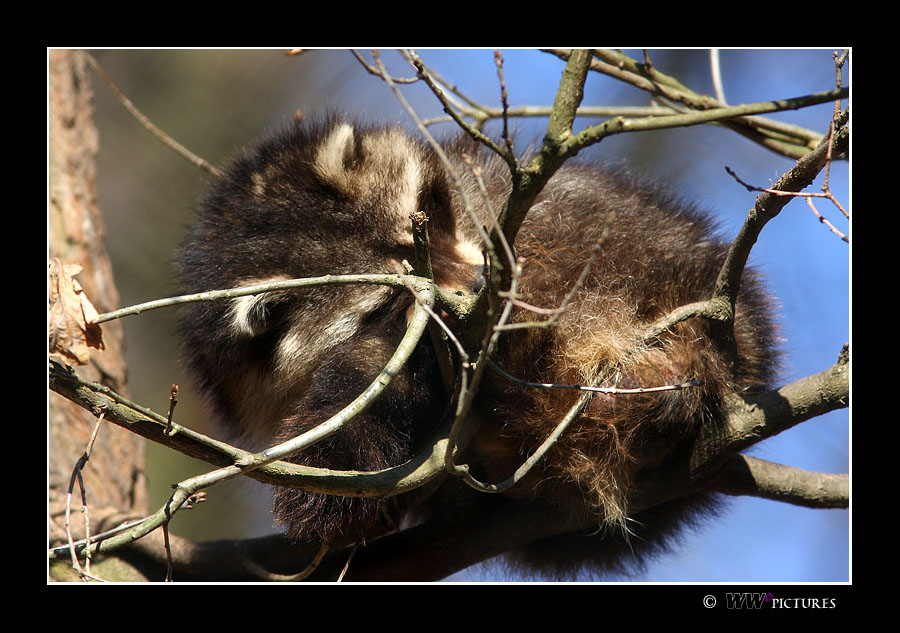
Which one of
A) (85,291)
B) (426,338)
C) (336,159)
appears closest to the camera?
(426,338)

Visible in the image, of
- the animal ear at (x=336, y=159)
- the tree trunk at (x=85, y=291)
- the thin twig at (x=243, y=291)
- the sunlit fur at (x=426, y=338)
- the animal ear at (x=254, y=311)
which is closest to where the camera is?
the thin twig at (x=243, y=291)

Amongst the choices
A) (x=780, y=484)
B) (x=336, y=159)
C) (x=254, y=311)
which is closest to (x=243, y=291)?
(x=254, y=311)

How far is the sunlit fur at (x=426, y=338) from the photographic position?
2.24m

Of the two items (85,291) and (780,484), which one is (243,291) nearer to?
(780,484)

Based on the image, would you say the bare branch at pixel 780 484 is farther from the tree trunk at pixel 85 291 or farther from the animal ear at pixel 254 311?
the tree trunk at pixel 85 291

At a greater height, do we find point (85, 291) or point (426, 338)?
point (85, 291)

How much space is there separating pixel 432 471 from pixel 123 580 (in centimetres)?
170

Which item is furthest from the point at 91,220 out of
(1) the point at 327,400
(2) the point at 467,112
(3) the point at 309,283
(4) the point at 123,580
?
(3) the point at 309,283

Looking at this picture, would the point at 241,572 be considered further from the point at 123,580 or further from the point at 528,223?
the point at 528,223

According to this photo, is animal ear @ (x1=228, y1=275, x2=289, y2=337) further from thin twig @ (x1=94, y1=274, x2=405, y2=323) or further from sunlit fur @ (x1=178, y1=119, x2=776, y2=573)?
thin twig @ (x1=94, y1=274, x2=405, y2=323)

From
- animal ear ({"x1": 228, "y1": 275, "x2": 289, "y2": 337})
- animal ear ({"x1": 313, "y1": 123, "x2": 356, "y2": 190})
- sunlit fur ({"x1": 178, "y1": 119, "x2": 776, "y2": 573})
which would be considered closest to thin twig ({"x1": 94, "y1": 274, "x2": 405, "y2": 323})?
sunlit fur ({"x1": 178, "y1": 119, "x2": 776, "y2": 573})

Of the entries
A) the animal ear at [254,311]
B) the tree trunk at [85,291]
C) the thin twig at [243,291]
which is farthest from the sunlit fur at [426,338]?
the tree trunk at [85,291]

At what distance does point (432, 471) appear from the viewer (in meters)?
1.86

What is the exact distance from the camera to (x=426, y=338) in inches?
92.6
